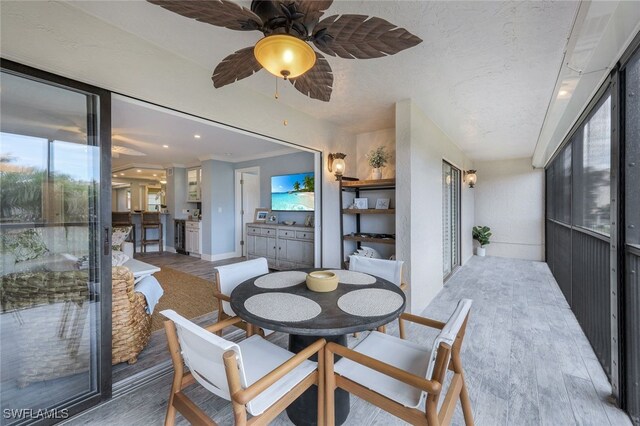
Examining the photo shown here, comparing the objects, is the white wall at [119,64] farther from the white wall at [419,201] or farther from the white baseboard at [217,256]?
the white baseboard at [217,256]

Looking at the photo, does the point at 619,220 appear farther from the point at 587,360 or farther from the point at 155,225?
the point at 155,225

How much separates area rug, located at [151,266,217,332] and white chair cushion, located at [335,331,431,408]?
228 centimetres

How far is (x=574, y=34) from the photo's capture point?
65.8 inches

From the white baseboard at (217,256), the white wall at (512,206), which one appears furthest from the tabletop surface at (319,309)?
the white wall at (512,206)

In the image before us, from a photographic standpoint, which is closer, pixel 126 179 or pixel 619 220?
pixel 619 220

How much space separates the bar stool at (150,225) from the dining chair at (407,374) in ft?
23.4

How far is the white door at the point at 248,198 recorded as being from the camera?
6.46 meters

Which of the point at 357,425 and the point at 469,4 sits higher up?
the point at 469,4

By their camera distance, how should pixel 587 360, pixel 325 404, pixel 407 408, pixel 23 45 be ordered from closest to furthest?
pixel 407 408 → pixel 325 404 → pixel 23 45 → pixel 587 360

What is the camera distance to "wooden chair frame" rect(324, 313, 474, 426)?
988mm

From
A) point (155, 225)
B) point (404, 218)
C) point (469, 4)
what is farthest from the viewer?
point (155, 225)

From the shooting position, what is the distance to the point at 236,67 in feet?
5.10

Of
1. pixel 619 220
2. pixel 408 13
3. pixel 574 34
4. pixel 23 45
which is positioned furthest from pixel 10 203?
pixel 619 220

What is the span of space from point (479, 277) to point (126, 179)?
11076mm
